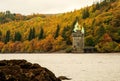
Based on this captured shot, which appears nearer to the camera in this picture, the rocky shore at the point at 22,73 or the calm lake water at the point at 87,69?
the rocky shore at the point at 22,73

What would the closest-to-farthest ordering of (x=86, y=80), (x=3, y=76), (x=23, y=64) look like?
1. (x=3, y=76)
2. (x=23, y=64)
3. (x=86, y=80)

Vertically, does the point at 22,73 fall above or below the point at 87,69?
above

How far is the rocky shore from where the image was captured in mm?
43125

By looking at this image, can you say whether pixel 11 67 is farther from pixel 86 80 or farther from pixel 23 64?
pixel 86 80

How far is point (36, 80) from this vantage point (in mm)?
45125

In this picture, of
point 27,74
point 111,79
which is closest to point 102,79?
point 111,79

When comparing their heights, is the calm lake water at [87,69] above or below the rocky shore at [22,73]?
below

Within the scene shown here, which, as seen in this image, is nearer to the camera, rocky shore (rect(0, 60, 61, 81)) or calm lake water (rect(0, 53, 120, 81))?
rocky shore (rect(0, 60, 61, 81))

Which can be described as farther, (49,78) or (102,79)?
(102,79)

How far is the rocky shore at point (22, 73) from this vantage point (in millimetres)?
43125

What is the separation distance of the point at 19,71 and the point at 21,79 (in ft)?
8.32

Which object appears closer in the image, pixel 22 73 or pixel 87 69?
pixel 22 73

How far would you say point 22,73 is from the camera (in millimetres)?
45156

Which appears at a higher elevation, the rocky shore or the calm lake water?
the rocky shore
